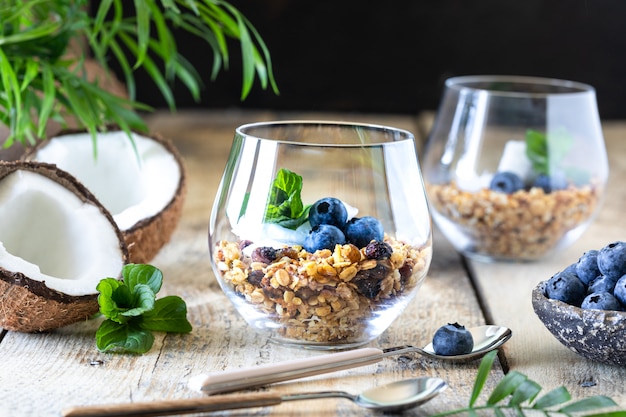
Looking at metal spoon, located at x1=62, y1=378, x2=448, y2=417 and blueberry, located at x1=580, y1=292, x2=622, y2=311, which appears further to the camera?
blueberry, located at x1=580, y1=292, x2=622, y2=311

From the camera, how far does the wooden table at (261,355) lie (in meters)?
0.80

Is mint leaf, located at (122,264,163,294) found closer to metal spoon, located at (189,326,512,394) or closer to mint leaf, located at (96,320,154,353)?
mint leaf, located at (96,320,154,353)

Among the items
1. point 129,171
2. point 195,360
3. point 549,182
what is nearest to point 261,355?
point 195,360

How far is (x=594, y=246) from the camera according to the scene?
1.41 metres

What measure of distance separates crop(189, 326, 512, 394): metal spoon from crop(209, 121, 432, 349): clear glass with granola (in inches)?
1.8

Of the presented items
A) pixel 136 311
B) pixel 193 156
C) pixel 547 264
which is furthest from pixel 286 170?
pixel 193 156

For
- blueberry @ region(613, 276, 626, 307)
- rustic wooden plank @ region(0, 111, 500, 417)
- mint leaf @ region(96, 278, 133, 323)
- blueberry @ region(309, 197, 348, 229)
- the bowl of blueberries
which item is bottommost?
rustic wooden plank @ region(0, 111, 500, 417)

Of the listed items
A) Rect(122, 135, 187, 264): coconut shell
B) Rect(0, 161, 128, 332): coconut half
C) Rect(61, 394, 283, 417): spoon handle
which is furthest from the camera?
Rect(122, 135, 187, 264): coconut shell

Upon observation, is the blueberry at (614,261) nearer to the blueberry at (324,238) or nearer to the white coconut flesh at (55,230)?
the blueberry at (324,238)

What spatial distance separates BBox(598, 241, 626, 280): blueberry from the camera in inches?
34.0

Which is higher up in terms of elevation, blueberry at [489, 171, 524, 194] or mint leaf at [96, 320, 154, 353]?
blueberry at [489, 171, 524, 194]

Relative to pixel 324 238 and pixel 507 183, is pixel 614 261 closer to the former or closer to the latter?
pixel 324 238

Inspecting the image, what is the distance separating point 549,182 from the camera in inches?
50.1

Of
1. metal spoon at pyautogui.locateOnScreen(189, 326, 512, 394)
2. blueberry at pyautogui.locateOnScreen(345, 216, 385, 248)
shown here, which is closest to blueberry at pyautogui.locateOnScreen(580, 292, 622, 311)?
metal spoon at pyautogui.locateOnScreen(189, 326, 512, 394)
